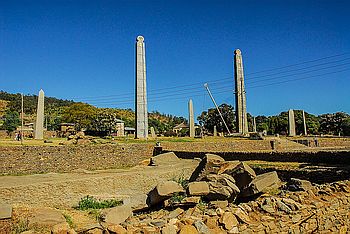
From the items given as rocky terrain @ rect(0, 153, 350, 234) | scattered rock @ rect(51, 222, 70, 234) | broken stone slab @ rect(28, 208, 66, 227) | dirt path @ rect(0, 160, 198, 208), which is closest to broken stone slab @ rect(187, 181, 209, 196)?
rocky terrain @ rect(0, 153, 350, 234)

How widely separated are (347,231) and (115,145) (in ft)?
58.0

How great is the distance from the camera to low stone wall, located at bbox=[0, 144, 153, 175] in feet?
61.2

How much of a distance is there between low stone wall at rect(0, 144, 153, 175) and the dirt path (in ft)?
12.1

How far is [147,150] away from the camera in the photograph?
25.2m

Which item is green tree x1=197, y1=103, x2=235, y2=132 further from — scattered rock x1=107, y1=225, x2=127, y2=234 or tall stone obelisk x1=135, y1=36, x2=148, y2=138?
scattered rock x1=107, y1=225, x2=127, y2=234

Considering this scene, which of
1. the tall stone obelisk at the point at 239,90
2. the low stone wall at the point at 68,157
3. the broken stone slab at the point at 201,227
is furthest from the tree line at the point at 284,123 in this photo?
the broken stone slab at the point at 201,227

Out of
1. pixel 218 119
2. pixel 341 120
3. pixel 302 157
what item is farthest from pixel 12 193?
pixel 341 120

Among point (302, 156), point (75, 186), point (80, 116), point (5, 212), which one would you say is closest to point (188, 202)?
point (5, 212)

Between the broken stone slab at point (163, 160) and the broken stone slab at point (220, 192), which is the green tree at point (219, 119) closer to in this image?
the broken stone slab at point (163, 160)

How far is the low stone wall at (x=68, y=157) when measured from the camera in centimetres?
1866

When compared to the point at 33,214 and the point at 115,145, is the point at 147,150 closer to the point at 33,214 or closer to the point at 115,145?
the point at 115,145

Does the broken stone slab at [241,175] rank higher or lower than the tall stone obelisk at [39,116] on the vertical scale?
lower

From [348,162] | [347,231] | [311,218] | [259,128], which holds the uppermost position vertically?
[259,128]

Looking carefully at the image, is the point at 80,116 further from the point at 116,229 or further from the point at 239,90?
the point at 116,229
